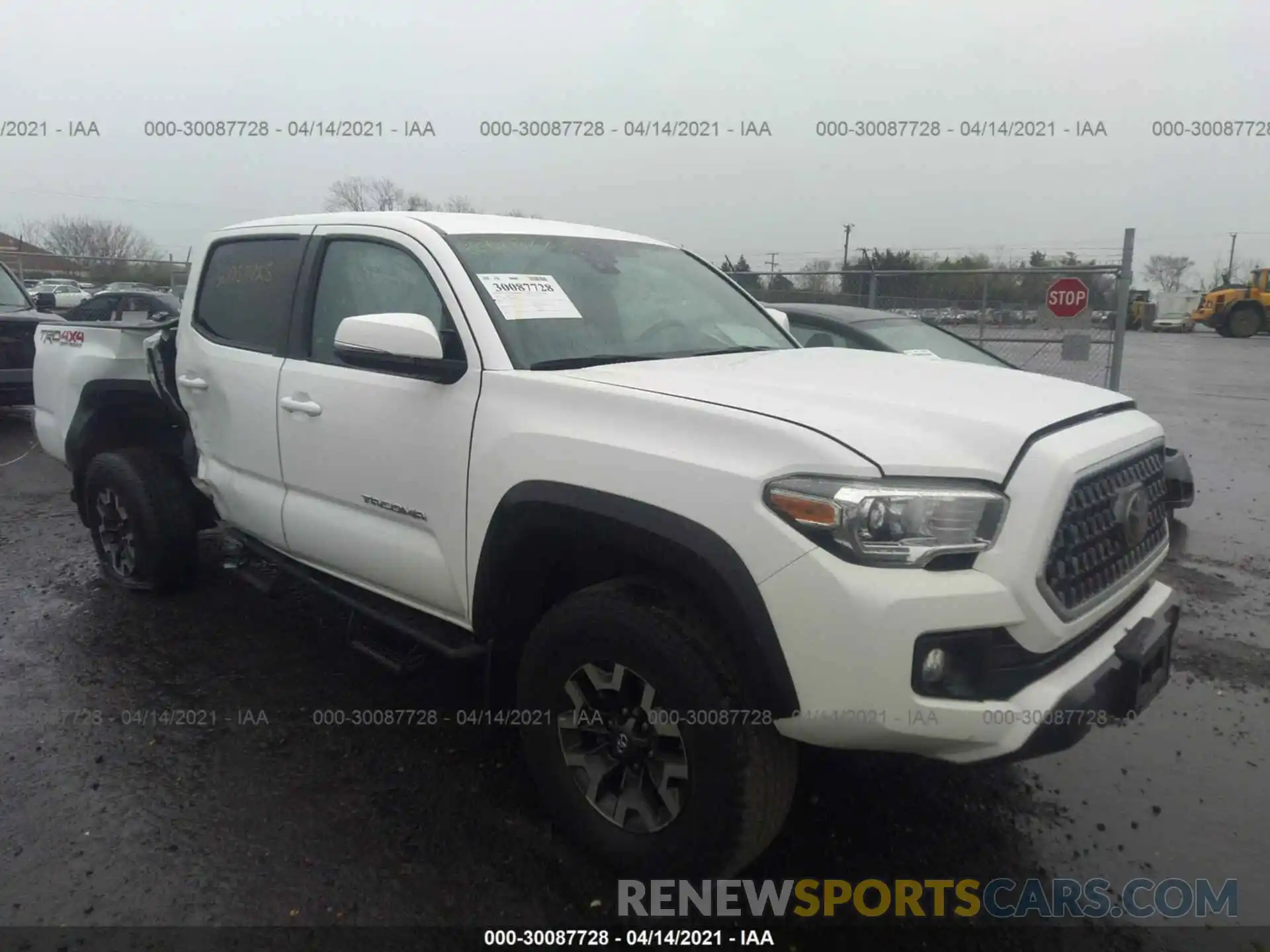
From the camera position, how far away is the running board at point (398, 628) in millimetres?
3125

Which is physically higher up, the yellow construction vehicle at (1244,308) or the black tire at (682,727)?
the yellow construction vehicle at (1244,308)

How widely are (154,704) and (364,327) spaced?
6.60 feet

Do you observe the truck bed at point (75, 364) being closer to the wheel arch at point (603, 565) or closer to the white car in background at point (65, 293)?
the wheel arch at point (603, 565)

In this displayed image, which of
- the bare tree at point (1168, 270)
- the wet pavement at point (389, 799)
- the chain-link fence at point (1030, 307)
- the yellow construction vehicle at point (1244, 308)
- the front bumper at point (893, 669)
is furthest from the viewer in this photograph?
the bare tree at point (1168, 270)

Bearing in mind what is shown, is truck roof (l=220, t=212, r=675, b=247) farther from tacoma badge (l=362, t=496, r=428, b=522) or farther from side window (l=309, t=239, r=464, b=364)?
tacoma badge (l=362, t=496, r=428, b=522)

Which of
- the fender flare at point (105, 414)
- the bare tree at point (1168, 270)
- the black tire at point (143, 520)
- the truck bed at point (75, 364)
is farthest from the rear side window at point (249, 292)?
the bare tree at point (1168, 270)

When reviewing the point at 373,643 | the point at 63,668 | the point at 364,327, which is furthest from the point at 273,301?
the point at 63,668

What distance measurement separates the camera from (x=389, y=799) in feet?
10.2

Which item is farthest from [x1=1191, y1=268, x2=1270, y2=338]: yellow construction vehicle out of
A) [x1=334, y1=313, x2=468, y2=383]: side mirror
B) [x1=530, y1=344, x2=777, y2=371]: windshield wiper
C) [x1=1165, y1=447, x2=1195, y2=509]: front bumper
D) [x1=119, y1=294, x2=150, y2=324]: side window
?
[x1=334, y1=313, x2=468, y2=383]: side mirror

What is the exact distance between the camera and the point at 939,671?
216 cm

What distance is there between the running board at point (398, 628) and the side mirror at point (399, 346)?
885mm

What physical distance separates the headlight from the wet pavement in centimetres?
115

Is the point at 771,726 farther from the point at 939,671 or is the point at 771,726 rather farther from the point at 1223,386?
the point at 1223,386

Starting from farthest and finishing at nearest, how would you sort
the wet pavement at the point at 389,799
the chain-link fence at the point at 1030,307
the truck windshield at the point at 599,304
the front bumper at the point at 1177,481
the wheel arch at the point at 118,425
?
the chain-link fence at the point at 1030,307 < the wheel arch at the point at 118,425 < the front bumper at the point at 1177,481 < the truck windshield at the point at 599,304 < the wet pavement at the point at 389,799
